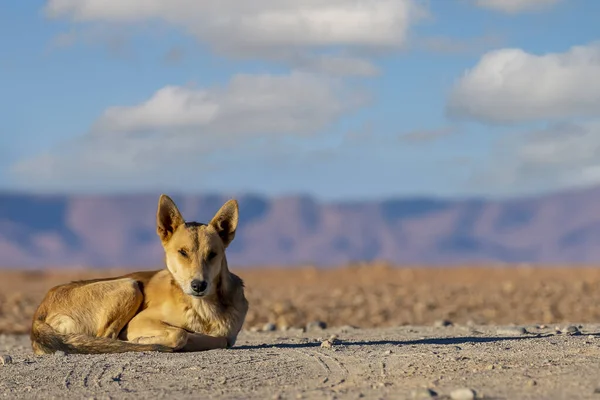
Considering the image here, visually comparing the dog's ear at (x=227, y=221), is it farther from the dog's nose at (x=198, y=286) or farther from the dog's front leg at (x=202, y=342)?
the dog's front leg at (x=202, y=342)

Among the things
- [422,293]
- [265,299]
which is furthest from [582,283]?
[265,299]

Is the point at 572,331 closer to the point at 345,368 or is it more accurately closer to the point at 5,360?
the point at 345,368

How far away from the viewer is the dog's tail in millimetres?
10289

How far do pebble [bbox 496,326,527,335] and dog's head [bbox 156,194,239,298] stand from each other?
12.3ft

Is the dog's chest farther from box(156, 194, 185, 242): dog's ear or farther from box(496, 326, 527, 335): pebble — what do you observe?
box(496, 326, 527, 335): pebble

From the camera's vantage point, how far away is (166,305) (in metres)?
10.5

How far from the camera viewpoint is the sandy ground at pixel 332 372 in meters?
7.73

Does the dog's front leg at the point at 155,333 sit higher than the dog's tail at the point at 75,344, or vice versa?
the dog's front leg at the point at 155,333

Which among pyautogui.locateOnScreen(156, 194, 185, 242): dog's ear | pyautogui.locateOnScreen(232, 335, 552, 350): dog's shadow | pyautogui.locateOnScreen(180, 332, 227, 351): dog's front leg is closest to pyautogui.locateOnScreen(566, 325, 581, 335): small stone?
pyautogui.locateOnScreen(232, 335, 552, 350): dog's shadow

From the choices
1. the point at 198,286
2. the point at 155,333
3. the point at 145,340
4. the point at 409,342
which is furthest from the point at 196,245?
the point at 409,342

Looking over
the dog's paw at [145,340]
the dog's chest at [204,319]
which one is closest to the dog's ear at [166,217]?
the dog's chest at [204,319]

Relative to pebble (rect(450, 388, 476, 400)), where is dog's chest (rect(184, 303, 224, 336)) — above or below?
above

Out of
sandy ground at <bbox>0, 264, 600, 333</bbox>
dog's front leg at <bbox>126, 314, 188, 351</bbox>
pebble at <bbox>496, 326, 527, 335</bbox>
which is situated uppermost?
sandy ground at <bbox>0, 264, 600, 333</bbox>

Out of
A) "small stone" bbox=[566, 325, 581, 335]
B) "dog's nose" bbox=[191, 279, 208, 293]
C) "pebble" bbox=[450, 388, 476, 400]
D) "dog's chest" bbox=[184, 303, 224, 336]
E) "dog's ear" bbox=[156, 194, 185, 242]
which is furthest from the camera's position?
"small stone" bbox=[566, 325, 581, 335]
